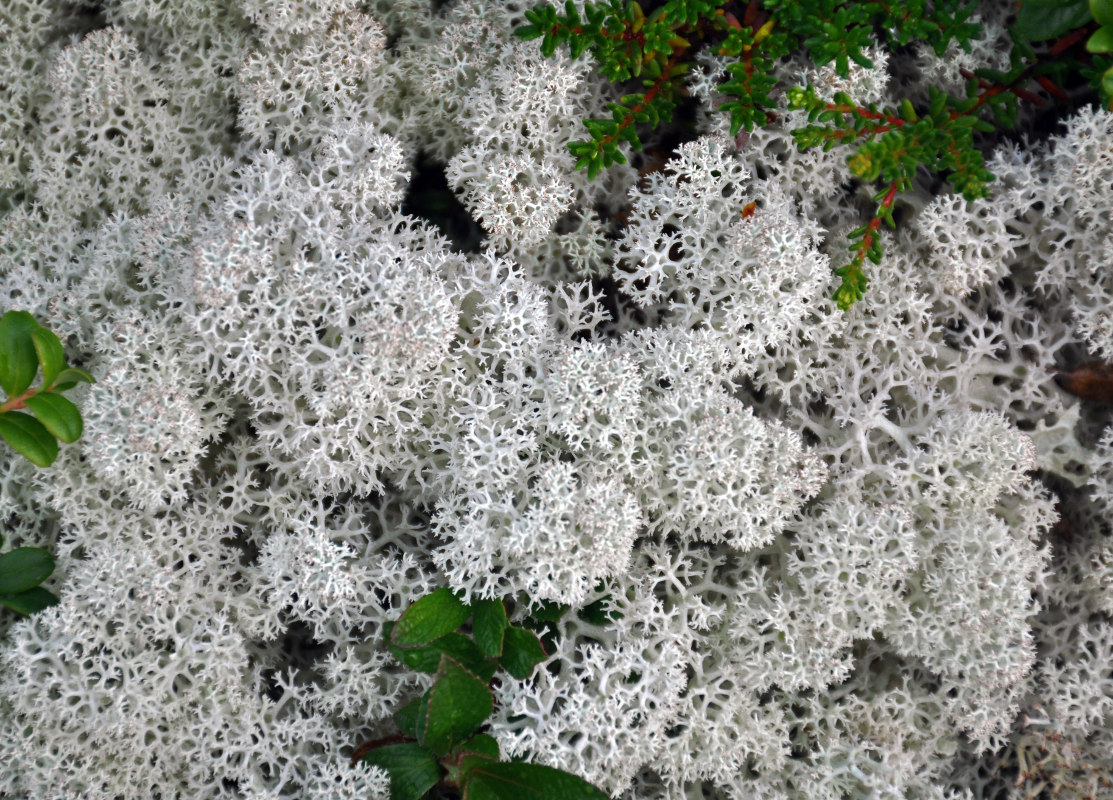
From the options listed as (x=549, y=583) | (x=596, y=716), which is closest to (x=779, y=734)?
(x=596, y=716)

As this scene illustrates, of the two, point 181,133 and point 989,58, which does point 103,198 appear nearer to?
point 181,133

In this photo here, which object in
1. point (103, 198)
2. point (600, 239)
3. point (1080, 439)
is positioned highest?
point (103, 198)

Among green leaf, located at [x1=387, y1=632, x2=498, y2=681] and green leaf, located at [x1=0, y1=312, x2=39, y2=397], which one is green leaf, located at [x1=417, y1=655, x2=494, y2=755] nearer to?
green leaf, located at [x1=387, y1=632, x2=498, y2=681]

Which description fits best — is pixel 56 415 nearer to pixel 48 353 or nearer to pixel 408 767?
pixel 48 353

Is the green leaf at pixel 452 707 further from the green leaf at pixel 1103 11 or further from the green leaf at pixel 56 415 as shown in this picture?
the green leaf at pixel 1103 11

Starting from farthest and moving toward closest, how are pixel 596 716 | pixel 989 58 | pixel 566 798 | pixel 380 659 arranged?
pixel 989 58 < pixel 380 659 < pixel 596 716 < pixel 566 798

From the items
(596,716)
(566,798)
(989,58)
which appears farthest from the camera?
(989,58)
